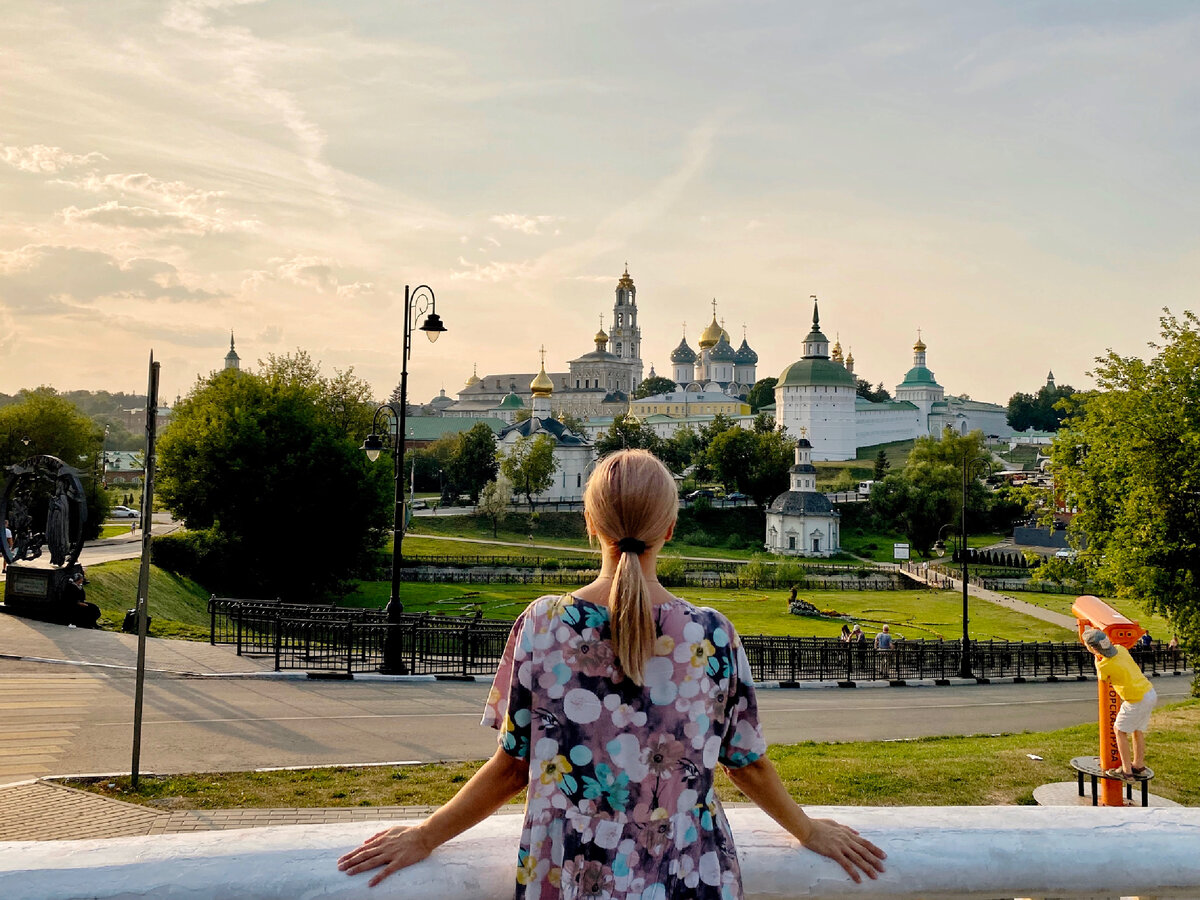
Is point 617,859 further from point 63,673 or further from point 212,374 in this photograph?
point 212,374

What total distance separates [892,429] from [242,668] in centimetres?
12161

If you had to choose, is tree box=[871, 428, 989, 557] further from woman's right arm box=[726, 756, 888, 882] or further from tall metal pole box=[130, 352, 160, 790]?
woman's right arm box=[726, 756, 888, 882]

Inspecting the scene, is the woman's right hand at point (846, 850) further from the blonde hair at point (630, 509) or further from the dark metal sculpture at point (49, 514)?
the dark metal sculpture at point (49, 514)

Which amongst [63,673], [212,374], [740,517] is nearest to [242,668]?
[63,673]

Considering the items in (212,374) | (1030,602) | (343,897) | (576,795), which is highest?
(212,374)

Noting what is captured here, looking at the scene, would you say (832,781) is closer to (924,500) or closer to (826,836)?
(826,836)

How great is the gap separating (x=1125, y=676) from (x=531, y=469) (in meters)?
77.1

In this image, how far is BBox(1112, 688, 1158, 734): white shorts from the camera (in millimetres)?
8164

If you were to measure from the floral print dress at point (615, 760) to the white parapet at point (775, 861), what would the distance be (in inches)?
5.9

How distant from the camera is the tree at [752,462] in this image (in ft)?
287

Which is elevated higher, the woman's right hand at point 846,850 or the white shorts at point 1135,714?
the woman's right hand at point 846,850

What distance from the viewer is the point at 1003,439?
156m

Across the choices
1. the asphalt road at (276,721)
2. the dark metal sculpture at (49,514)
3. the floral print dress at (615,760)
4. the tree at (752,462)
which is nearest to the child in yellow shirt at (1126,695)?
the floral print dress at (615,760)

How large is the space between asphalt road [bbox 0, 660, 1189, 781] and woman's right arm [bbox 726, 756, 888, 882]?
10811mm
